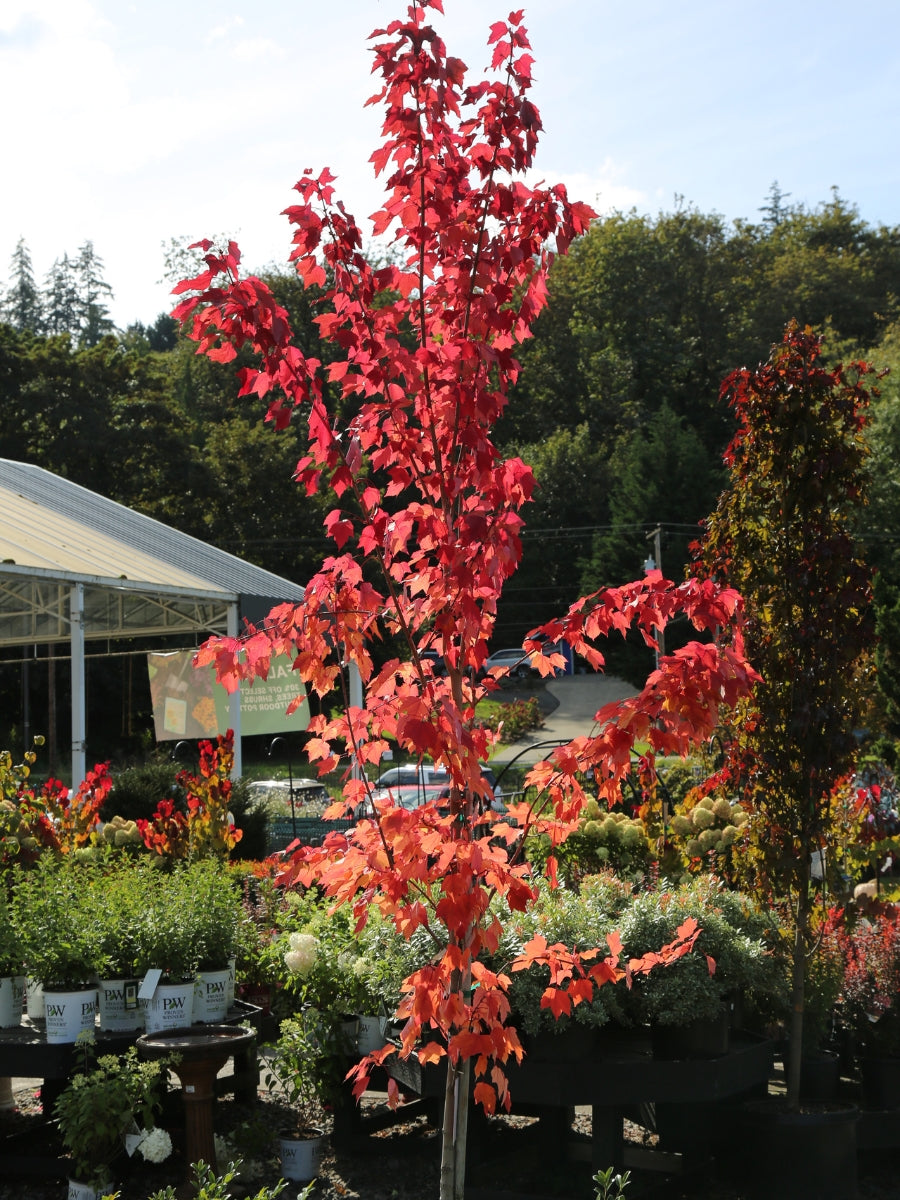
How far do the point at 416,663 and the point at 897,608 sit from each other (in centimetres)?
2229

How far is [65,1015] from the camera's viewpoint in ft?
15.8

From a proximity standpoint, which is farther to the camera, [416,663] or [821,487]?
[821,487]

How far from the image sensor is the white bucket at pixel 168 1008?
4.90 metres

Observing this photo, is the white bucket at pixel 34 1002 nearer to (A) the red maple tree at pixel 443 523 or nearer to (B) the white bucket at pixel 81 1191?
(B) the white bucket at pixel 81 1191

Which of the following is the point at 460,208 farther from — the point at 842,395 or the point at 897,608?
the point at 897,608

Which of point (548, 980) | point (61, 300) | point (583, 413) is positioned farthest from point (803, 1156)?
point (61, 300)

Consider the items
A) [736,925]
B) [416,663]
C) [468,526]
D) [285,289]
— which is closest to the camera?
[468,526]

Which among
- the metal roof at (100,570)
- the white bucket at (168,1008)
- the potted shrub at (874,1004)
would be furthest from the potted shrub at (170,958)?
the metal roof at (100,570)

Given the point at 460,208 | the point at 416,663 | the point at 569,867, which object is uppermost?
the point at 460,208

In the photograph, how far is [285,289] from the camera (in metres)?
43.0

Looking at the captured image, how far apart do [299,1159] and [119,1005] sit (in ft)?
3.32

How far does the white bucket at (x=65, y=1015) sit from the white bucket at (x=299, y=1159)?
3.28 feet

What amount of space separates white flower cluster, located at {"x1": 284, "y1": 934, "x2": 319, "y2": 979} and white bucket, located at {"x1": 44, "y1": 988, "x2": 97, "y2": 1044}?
90 centimetres

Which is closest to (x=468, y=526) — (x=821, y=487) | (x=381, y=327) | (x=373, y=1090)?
(x=381, y=327)
